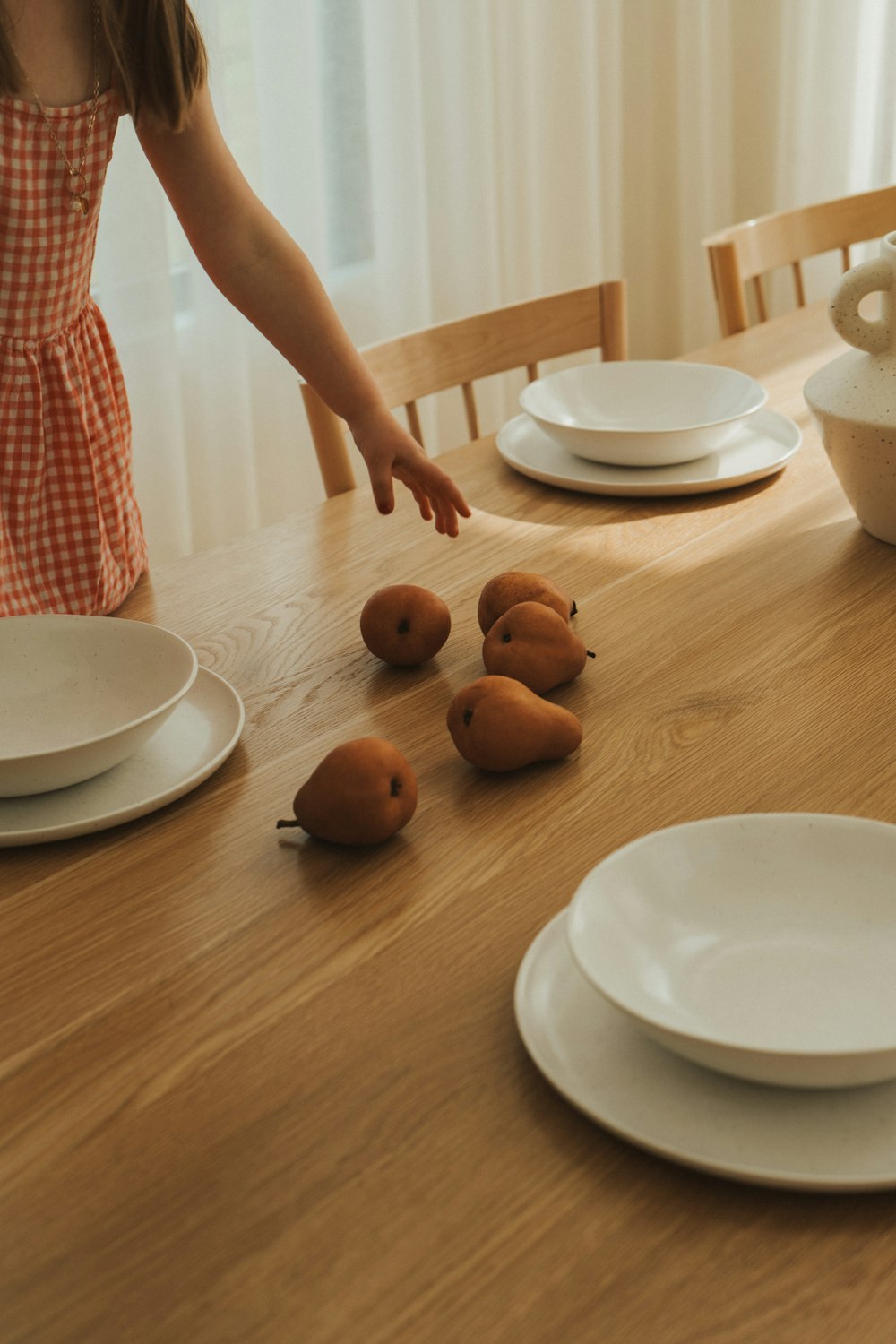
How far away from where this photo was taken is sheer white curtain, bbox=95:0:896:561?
7.79ft

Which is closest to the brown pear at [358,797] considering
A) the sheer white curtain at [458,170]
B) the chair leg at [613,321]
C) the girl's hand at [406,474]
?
the girl's hand at [406,474]

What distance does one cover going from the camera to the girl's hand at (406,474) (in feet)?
3.78

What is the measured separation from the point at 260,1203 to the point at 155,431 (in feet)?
6.57

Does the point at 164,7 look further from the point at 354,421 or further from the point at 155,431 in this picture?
the point at 155,431

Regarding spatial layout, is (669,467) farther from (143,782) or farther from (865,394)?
(143,782)

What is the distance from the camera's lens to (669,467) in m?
1.33

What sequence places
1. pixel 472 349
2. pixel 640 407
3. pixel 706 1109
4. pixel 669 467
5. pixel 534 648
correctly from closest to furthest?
pixel 706 1109, pixel 534 648, pixel 669 467, pixel 640 407, pixel 472 349

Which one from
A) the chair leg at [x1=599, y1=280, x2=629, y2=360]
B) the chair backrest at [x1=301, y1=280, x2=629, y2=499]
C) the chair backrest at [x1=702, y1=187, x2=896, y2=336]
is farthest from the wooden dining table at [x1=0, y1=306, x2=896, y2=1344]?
the chair backrest at [x1=702, y1=187, x2=896, y2=336]

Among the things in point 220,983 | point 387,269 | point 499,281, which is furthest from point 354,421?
point 499,281

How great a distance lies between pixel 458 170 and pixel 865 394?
1.85 m

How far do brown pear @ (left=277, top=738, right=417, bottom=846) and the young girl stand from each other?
42 cm

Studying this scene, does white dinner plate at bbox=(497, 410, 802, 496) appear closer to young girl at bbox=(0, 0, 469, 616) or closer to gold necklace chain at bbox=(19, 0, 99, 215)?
young girl at bbox=(0, 0, 469, 616)

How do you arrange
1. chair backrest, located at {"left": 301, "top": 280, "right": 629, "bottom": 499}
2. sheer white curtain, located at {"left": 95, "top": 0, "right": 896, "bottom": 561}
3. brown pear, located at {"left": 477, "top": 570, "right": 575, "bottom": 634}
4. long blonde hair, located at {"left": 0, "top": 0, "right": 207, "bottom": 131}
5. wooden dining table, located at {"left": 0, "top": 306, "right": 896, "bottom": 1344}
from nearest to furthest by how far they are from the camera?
wooden dining table, located at {"left": 0, "top": 306, "right": 896, "bottom": 1344}
brown pear, located at {"left": 477, "top": 570, "right": 575, "bottom": 634}
long blonde hair, located at {"left": 0, "top": 0, "right": 207, "bottom": 131}
chair backrest, located at {"left": 301, "top": 280, "right": 629, "bottom": 499}
sheer white curtain, located at {"left": 95, "top": 0, "right": 896, "bottom": 561}

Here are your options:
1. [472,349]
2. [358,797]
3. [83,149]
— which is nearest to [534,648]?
[358,797]
